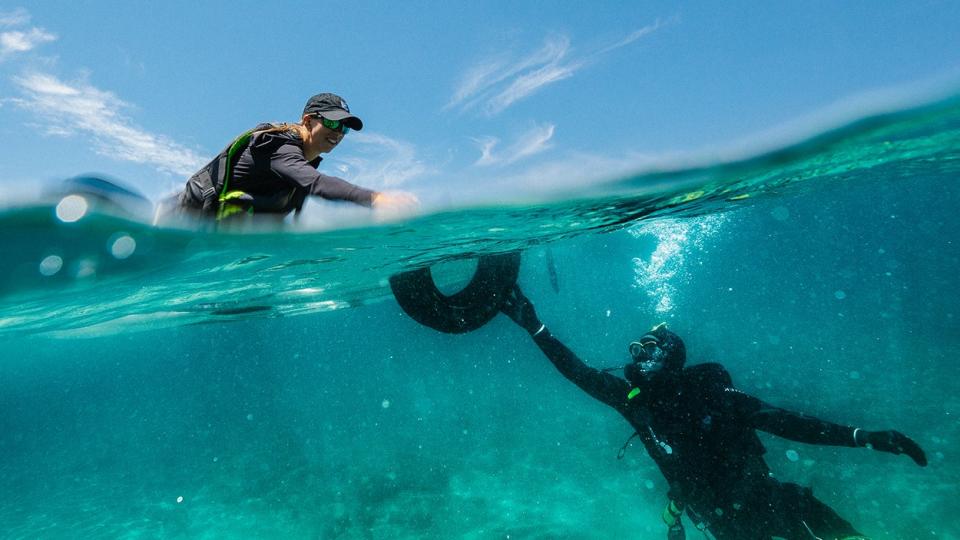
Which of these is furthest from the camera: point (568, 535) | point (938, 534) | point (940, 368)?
point (940, 368)

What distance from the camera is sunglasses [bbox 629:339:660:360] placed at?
7723 millimetres

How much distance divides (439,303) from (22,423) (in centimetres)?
14983

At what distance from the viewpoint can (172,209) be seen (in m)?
4.89

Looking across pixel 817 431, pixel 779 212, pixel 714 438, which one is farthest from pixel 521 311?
pixel 779 212

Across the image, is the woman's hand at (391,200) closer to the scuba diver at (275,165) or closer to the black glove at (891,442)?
the scuba diver at (275,165)

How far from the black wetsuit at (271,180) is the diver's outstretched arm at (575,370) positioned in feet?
18.6

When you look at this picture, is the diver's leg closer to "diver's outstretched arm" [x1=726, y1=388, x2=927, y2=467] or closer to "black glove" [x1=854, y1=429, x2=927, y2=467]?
"diver's outstretched arm" [x1=726, y1=388, x2=927, y2=467]

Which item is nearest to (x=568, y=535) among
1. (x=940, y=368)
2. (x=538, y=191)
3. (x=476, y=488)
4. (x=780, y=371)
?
(x=476, y=488)

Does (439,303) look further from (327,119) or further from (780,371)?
(780,371)

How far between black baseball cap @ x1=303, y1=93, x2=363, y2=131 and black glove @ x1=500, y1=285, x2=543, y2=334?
581cm

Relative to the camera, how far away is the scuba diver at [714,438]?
19.3 feet

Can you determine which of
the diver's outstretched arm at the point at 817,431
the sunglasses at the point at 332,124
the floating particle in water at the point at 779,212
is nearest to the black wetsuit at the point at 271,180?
the sunglasses at the point at 332,124

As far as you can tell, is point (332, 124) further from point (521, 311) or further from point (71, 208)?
point (521, 311)

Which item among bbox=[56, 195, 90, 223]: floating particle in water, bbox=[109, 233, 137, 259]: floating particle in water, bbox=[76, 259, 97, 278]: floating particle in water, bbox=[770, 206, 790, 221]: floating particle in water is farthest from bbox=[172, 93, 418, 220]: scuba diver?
bbox=[770, 206, 790, 221]: floating particle in water
